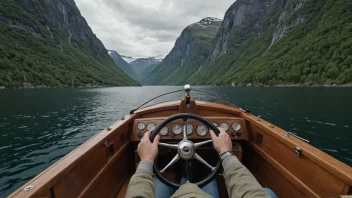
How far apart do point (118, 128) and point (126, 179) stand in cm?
125

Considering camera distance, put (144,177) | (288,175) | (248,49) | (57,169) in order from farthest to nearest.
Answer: (248,49) < (288,175) < (57,169) < (144,177)

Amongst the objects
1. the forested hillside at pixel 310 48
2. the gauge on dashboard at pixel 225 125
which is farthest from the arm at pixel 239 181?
the forested hillside at pixel 310 48

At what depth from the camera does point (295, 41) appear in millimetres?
115062

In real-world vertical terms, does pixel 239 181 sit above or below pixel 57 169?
above

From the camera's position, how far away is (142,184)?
1.55 metres

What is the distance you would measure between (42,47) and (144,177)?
500ft

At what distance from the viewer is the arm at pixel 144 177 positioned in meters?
1.47

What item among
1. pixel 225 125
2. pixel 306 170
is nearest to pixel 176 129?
pixel 225 125

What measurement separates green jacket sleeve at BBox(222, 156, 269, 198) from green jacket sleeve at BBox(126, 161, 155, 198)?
596 mm

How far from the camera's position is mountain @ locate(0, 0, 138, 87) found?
86.6 meters

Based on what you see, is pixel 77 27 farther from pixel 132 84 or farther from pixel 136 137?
pixel 136 137

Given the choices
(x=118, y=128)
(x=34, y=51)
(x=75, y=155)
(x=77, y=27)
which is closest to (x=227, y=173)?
(x=75, y=155)

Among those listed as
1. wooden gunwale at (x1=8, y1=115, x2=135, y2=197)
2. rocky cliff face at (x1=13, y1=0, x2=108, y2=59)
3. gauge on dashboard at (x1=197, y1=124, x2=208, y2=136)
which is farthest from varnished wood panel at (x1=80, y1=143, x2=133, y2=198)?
rocky cliff face at (x1=13, y1=0, x2=108, y2=59)

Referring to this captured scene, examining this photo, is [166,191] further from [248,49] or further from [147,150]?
[248,49]
